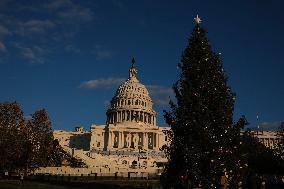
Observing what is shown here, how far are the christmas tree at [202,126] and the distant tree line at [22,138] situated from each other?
35.5 m

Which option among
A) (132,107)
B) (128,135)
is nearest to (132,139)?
(128,135)

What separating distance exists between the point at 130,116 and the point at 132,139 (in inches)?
614

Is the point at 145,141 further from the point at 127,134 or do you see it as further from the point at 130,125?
the point at 130,125

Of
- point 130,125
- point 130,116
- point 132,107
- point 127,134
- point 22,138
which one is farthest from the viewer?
point 132,107

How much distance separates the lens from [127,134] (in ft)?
530

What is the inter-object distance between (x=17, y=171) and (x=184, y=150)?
5734 cm

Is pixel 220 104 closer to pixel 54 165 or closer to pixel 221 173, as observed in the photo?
pixel 221 173

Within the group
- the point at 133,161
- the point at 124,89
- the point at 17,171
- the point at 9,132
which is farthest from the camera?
the point at 124,89

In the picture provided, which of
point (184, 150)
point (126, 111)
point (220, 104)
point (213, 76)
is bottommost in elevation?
point (184, 150)

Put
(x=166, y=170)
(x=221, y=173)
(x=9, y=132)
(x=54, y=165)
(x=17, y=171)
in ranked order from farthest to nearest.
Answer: (x=54, y=165), (x=17, y=171), (x=9, y=132), (x=166, y=170), (x=221, y=173)

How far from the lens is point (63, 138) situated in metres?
194

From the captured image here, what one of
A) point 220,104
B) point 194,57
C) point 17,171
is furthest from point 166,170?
point 17,171

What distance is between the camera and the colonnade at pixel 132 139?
15912 cm

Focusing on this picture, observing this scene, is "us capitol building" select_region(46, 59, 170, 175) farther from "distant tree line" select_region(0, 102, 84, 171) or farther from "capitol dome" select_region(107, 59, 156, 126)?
"distant tree line" select_region(0, 102, 84, 171)
